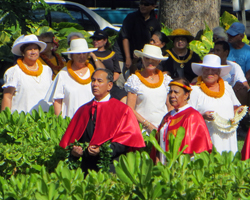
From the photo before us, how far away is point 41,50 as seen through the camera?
22.2 feet

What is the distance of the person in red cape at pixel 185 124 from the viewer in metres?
4.26

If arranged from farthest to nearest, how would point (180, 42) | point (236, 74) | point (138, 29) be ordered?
point (138, 29) → point (180, 42) → point (236, 74)

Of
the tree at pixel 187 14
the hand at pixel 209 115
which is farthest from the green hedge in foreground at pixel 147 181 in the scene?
the tree at pixel 187 14

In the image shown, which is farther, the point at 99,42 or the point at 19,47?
the point at 99,42

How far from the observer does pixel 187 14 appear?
960 centimetres

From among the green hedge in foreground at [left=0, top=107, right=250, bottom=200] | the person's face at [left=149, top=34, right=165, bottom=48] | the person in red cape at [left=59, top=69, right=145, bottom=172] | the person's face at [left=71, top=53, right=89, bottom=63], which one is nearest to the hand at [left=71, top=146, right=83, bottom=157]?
the person in red cape at [left=59, top=69, right=145, bottom=172]

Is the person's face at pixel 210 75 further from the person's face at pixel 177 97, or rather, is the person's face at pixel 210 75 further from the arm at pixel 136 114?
the person's face at pixel 177 97

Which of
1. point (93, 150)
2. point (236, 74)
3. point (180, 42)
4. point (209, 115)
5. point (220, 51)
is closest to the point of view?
point (93, 150)

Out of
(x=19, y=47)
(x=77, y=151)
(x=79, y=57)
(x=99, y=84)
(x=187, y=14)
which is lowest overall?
(x=77, y=151)

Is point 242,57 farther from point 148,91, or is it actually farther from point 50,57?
point 50,57

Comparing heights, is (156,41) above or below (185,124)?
above

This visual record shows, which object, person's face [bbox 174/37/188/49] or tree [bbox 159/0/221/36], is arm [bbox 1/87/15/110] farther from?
tree [bbox 159/0/221/36]

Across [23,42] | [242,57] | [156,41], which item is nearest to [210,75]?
[156,41]

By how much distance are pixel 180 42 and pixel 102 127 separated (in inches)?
138
